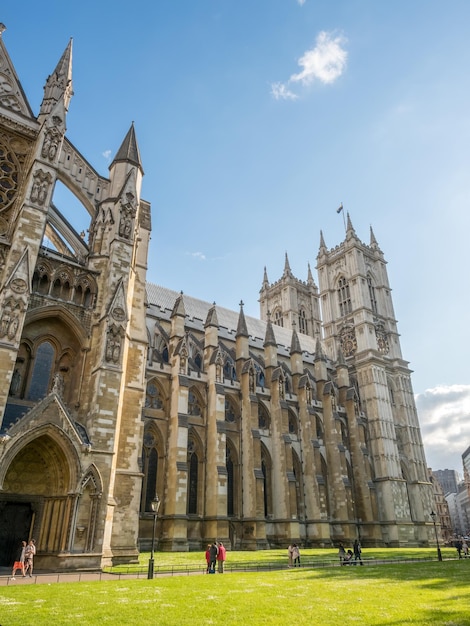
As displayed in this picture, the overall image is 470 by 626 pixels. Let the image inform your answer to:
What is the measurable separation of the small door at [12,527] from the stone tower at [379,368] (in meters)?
35.2

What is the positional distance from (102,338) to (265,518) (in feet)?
75.3

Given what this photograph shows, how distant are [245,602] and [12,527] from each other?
37.1ft

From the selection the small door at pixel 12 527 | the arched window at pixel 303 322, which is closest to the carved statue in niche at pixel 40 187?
the small door at pixel 12 527

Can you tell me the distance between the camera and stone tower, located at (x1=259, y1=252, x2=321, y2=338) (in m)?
62.5

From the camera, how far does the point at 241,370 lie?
Result: 126 feet

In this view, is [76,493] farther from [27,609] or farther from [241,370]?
[241,370]

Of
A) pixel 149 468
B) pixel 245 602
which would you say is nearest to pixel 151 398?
pixel 149 468

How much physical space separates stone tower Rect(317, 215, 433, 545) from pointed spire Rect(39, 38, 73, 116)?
3579cm

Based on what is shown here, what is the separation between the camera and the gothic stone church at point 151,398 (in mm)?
17250

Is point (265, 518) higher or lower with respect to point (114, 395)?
lower

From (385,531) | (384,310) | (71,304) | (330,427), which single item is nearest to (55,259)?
(71,304)

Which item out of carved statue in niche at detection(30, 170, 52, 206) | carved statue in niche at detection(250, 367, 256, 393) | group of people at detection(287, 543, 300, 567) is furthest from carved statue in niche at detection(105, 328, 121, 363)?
carved statue in niche at detection(250, 367, 256, 393)

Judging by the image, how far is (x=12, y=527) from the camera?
55.7 ft

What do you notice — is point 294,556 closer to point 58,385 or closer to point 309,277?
point 58,385
